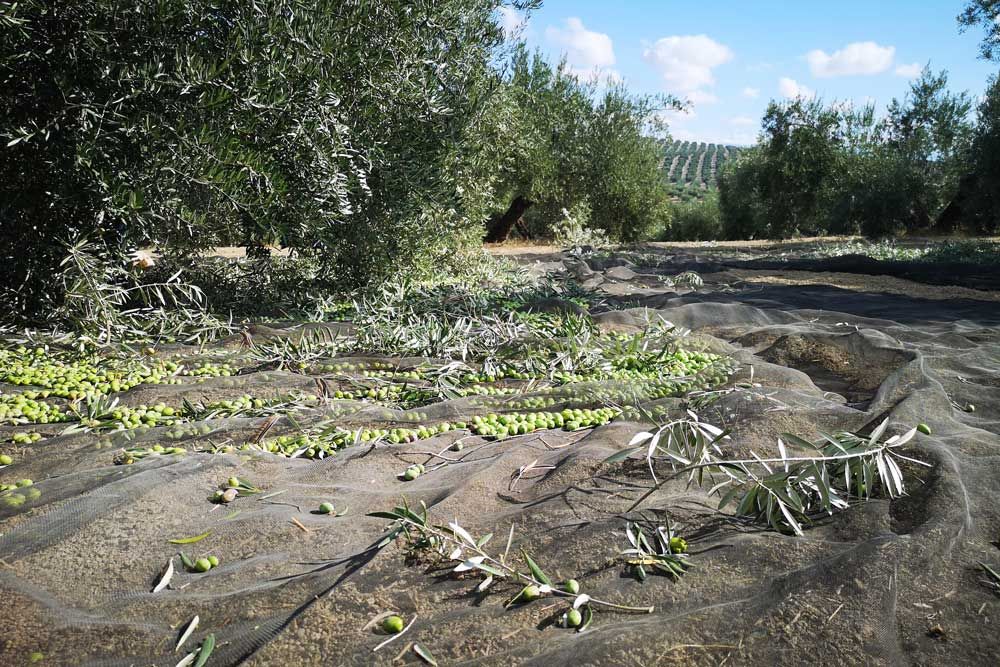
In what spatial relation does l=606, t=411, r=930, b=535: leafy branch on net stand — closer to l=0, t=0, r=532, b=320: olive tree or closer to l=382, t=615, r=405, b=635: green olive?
l=382, t=615, r=405, b=635: green olive

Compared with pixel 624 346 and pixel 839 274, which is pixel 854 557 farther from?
pixel 839 274

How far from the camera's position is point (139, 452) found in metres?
2.82

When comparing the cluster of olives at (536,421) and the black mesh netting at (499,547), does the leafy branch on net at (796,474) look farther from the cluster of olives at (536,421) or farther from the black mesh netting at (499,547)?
the cluster of olives at (536,421)

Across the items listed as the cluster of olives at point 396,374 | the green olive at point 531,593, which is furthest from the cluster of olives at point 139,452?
the green olive at point 531,593

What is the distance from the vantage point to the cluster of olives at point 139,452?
2.74 m

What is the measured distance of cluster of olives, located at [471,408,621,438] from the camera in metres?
3.36

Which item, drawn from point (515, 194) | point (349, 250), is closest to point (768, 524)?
point (349, 250)

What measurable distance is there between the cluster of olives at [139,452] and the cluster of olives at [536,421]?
1428 millimetres

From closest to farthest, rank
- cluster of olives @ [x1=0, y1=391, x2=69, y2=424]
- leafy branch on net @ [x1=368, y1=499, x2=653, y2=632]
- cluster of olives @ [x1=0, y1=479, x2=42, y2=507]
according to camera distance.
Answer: leafy branch on net @ [x1=368, y1=499, x2=653, y2=632], cluster of olives @ [x1=0, y1=479, x2=42, y2=507], cluster of olives @ [x1=0, y1=391, x2=69, y2=424]

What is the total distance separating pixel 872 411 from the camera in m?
2.99

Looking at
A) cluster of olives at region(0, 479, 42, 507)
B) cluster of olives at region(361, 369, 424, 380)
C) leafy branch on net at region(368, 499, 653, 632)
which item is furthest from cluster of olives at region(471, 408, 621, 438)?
cluster of olives at region(0, 479, 42, 507)

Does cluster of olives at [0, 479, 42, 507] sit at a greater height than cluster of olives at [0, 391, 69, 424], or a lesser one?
greater

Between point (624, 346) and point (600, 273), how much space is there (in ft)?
15.7

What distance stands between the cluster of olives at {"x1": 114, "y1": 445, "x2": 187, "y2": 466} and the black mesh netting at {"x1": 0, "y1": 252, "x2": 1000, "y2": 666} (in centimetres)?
6
